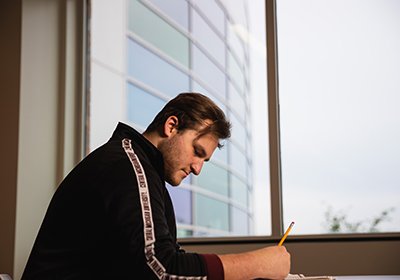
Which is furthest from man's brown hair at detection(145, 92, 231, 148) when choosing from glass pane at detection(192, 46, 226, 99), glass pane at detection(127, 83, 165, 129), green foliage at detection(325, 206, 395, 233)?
glass pane at detection(127, 83, 165, 129)

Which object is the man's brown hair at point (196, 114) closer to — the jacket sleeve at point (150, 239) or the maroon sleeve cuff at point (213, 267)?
the jacket sleeve at point (150, 239)

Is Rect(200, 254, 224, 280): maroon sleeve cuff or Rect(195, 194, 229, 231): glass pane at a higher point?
Rect(195, 194, 229, 231): glass pane

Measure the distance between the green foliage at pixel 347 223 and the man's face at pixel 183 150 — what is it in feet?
4.71

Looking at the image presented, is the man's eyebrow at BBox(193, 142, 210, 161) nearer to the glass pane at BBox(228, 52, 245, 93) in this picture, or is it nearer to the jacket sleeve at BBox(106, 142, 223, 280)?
the jacket sleeve at BBox(106, 142, 223, 280)

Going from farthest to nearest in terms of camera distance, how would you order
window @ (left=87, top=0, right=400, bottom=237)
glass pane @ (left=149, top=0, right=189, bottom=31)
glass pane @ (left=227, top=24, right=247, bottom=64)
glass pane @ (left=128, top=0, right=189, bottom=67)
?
glass pane @ (left=128, top=0, right=189, bottom=67) < glass pane @ (left=149, top=0, right=189, bottom=31) < glass pane @ (left=227, top=24, right=247, bottom=64) < window @ (left=87, top=0, right=400, bottom=237)

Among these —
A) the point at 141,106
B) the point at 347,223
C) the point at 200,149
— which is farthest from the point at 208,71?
the point at 200,149

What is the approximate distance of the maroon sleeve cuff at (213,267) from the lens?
1.36 m

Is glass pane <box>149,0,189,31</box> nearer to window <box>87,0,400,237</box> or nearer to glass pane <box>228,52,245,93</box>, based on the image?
→ window <box>87,0,400,237</box>

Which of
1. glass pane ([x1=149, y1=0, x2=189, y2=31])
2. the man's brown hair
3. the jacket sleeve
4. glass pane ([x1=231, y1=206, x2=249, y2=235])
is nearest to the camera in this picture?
the jacket sleeve

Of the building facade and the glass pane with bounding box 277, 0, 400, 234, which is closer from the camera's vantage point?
the glass pane with bounding box 277, 0, 400, 234

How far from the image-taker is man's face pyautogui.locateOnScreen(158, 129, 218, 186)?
170cm

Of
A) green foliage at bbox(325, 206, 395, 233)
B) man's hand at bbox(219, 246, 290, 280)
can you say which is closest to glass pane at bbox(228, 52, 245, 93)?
green foliage at bbox(325, 206, 395, 233)

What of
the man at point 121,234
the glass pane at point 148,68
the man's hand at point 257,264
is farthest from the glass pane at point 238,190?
the man's hand at point 257,264

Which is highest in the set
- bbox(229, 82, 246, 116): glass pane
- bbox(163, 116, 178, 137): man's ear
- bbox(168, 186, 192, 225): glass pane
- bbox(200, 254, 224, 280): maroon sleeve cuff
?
bbox(229, 82, 246, 116): glass pane
